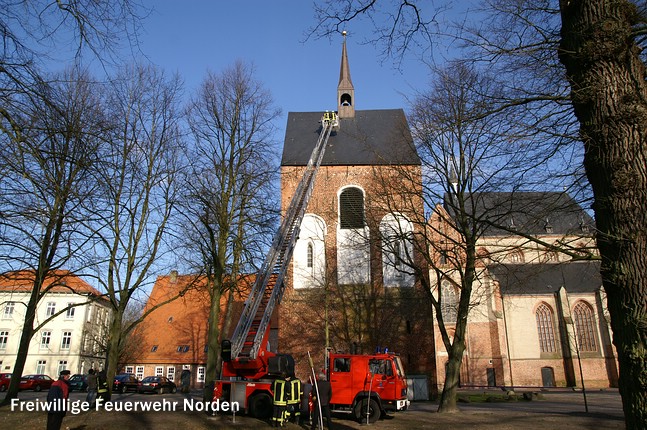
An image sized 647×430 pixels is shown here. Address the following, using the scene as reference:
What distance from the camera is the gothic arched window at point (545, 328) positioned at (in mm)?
41844

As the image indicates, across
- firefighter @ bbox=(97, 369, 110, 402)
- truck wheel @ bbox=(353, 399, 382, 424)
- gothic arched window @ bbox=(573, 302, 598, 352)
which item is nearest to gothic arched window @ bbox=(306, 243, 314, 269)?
truck wheel @ bbox=(353, 399, 382, 424)

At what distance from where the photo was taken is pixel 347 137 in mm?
30266

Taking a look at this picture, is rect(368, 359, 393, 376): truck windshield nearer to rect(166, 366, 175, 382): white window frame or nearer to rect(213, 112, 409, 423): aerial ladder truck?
rect(213, 112, 409, 423): aerial ladder truck

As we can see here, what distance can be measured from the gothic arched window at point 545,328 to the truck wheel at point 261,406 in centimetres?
3644

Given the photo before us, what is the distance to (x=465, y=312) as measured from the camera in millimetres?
15672

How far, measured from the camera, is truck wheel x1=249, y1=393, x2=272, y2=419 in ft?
39.9

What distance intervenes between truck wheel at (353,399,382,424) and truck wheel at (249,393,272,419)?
273cm

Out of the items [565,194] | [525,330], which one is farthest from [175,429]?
[525,330]

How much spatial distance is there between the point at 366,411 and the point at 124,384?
2056 centimetres

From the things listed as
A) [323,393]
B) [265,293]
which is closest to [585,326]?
[265,293]

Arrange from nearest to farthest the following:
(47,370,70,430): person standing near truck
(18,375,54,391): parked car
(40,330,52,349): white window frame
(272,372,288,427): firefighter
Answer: (47,370,70,430): person standing near truck < (272,372,288,427): firefighter < (18,375,54,391): parked car < (40,330,52,349): white window frame

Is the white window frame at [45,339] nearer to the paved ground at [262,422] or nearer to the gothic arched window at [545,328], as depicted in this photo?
the paved ground at [262,422]

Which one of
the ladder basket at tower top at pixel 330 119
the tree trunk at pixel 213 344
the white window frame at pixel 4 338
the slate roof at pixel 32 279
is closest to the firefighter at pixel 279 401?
the tree trunk at pixel 213 344

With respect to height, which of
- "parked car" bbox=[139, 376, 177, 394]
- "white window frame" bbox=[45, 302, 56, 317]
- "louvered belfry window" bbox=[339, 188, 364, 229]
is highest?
"louvered belfry window" bbox=[339, 188, 364, 229]
